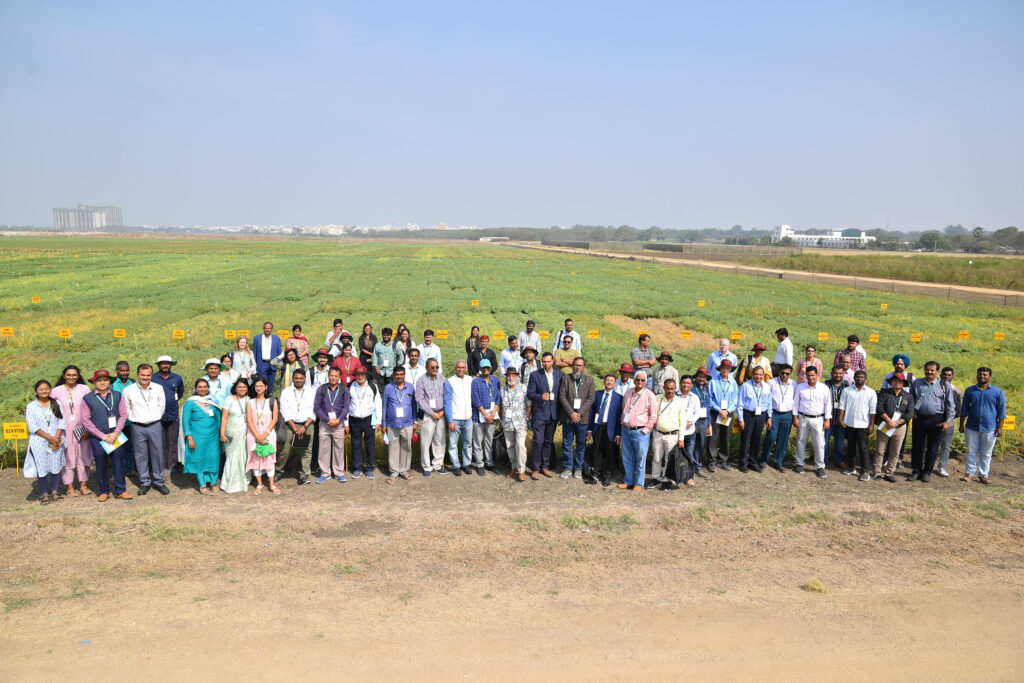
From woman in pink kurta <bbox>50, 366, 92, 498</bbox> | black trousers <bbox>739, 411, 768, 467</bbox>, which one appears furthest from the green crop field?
black trousers <bbox>739, 411, 768, 467</bbox>

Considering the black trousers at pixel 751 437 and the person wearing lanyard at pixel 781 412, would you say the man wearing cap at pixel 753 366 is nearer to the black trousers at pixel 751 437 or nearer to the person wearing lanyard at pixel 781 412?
the person wearing lanyard at pixel 781 412

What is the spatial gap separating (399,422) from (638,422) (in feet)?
12.8

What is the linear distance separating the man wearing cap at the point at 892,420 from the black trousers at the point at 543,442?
5.52 meters

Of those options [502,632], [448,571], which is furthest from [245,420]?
[502,632]

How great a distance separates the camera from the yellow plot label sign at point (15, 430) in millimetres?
9422

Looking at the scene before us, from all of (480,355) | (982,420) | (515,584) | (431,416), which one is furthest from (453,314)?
(515,584)

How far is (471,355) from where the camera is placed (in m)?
13.8

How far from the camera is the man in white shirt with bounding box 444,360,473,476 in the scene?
1054 cm

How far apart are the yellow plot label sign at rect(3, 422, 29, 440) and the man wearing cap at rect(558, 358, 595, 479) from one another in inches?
328

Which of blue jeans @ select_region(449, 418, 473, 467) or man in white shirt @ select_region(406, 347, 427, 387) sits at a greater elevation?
man in white shirt @ select_region(406, 347, 427, 387)

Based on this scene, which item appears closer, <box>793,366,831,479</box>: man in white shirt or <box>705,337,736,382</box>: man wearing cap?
<box>793,366,831,479</box>: man in white shirt

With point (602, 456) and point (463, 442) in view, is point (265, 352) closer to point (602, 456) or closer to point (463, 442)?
point (463, 442)

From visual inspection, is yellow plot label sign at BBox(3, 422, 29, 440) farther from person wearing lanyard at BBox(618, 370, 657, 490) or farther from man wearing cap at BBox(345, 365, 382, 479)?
person wearing lanyard at BBox(618, 370, 657, 490)

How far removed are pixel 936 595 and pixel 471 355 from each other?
9372 millimetres
